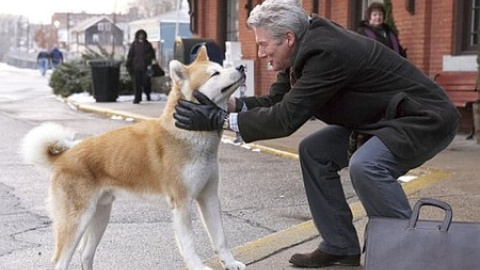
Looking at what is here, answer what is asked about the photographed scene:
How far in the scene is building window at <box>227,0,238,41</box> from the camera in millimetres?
18891

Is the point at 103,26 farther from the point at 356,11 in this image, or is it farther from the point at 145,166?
the point at 145,166

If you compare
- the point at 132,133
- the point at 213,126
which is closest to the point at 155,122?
the point at 132,133

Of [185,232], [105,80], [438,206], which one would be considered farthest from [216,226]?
[105,80]

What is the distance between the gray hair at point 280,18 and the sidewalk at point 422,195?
1.60m

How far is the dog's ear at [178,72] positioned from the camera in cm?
411

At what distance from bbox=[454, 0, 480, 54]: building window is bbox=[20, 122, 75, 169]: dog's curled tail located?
27.8 feet

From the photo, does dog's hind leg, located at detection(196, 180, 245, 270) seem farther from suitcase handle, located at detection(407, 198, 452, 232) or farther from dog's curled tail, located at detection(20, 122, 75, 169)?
suitcase handle, located at detection(407, 198, 452, 232)

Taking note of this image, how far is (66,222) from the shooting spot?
13.6 ft

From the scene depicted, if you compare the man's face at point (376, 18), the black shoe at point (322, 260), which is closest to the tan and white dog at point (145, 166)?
the black shoe at point (322, 260)

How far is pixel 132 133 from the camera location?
14.4 feet

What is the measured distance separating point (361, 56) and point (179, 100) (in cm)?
109

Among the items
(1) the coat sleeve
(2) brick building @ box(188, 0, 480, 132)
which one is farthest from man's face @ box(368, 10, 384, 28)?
(1) the coat sleeve

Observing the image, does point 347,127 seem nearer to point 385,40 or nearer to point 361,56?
point 361,56

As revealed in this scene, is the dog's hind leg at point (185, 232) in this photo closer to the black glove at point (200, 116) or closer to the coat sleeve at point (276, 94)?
the black glove at point (200, 116)
